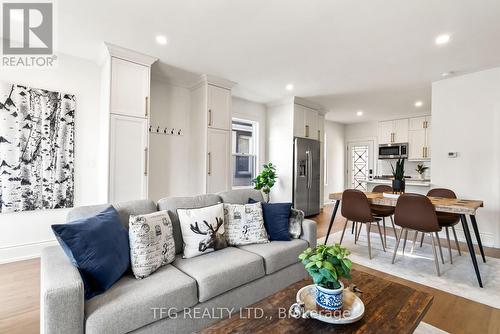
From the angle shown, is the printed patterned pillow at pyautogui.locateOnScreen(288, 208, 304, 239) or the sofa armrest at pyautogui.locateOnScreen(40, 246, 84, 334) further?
the printed patterned pillow at pyautogui.locateOnScreen(288, 208, 304, 239)

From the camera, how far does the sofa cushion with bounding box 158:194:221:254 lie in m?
1.99

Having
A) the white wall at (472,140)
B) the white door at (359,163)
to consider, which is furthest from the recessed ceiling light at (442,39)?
the white door at (359,163)

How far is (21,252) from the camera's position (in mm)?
2896

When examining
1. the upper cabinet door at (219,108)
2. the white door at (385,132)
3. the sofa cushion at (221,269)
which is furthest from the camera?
the white door at (385,132)

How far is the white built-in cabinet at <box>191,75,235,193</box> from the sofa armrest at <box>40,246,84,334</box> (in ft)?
9.06

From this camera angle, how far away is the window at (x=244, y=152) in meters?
5.23

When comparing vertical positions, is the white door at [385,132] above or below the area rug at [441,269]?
above

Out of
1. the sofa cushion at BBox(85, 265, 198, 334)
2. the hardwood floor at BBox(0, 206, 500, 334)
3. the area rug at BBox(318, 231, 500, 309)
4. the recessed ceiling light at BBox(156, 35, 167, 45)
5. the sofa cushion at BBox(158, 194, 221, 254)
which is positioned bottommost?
the hardwood floor at BBox(0, 206, 500, 334)

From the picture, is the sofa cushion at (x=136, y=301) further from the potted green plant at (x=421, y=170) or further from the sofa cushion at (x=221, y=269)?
the potted green plant at (x=421, y=170)

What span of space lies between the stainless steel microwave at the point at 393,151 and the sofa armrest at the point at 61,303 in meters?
7.10

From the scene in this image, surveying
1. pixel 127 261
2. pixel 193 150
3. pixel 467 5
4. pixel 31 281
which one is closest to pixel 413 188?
pixel 467 5

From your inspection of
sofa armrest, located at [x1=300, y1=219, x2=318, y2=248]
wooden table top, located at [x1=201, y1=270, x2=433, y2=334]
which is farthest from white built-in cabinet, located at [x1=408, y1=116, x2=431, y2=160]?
wooden table top, located at [x1=201, y1=270, x2=433, y2=334]

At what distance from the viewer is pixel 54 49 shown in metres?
3.04

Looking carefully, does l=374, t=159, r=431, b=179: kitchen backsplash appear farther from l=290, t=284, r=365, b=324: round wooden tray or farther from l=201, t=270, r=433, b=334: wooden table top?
l=290, t=284, r=365, b=324: round wooden tray
